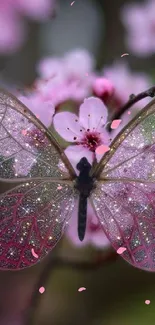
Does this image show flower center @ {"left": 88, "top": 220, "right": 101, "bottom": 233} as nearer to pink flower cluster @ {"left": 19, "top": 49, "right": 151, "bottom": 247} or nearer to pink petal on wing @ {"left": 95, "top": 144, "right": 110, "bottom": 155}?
pink flower cluster @ {"left": 19, "top": 49, "right": 151, "bottom": 247}

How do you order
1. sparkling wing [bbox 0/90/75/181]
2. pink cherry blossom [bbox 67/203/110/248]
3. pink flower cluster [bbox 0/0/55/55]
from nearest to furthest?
sparkling wing [bbox 0/90/75/181]
pink cherry blossom [bbox 67/203/110/248]
pink flower cluster [bbox 0/0/55/55]

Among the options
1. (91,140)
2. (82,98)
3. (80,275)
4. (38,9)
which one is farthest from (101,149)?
(38,9)

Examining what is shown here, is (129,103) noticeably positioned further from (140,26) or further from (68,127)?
(140,26)

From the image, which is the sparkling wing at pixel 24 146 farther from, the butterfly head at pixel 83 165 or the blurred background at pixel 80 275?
the blurred background at pixel 80 275

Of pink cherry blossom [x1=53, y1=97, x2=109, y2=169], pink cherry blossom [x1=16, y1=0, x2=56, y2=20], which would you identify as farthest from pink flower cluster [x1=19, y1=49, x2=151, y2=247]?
pink cherry blossom [x1=16, y1=0, x2=56, y2=20]

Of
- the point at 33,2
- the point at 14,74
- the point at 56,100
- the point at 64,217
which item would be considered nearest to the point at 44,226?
the point at 64,217

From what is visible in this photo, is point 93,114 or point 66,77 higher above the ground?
point 66,77
